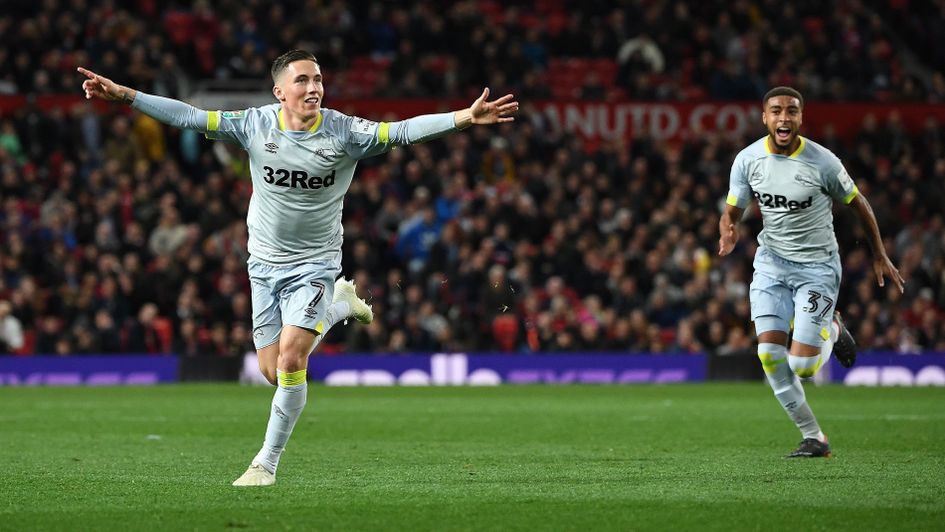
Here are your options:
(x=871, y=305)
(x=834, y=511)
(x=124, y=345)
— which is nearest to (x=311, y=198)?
(x=834, y=511)

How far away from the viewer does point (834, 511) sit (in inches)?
309

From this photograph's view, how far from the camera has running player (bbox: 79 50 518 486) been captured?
9312 millimetres

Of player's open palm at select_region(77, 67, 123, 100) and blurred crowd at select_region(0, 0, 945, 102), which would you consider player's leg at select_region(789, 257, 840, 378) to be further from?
blurred crowd at select_region(0, 0, 945, 102)

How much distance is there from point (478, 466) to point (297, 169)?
247 centimetres

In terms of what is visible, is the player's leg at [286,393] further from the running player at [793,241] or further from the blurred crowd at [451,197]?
the blurred crowd at [451,197]

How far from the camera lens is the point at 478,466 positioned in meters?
10.5

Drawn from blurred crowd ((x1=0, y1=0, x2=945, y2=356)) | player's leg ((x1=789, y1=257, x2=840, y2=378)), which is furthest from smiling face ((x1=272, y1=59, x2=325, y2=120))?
blurred crowd ((x1=0, y1=0, x2=945, y2=356))

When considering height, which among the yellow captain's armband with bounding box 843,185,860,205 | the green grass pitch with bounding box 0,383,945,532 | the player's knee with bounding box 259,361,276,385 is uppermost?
the yellow captain's armband with bounding box 843,185,860,205

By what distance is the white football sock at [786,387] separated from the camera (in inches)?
440

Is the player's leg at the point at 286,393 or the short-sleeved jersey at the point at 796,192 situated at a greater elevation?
the short-sleeved jersey at the point at 796,192

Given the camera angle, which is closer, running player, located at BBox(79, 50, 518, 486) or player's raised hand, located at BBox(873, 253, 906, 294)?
running player, located at BBox(79, 50, 518, 486)

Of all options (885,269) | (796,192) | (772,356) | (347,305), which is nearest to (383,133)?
(347,305)

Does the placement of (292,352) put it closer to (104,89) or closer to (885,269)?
(104,89)

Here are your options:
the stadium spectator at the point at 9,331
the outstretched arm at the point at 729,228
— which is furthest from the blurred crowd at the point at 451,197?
the outstretched arm at the point at 729,228
